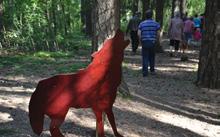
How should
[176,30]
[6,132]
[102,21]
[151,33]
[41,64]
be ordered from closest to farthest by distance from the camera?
[6,132] → [102,21] → [151,33] → [41,64] → [176,30]

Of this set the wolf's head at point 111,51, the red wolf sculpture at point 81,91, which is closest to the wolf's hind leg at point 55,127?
the red wolf sculpture at point 81,91

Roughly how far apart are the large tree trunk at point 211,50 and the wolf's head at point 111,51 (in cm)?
652

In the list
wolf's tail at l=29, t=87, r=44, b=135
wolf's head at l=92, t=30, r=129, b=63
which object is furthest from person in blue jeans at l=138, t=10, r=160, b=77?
wolf's tail at l=29, t=87, r=44, b=135

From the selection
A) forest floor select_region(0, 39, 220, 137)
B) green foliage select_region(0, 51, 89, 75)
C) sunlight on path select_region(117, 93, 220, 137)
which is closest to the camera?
forest floor select_region(0, 39, 220, 137)

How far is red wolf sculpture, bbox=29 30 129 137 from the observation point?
20.7ft

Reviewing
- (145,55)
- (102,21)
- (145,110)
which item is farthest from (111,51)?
(145,55)

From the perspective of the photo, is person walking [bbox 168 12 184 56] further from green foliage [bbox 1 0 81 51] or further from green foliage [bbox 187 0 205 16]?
green foliage [bbox 187 0 205 16]

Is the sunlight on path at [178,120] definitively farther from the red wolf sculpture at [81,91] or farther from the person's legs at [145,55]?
the person's legs at [145,55]

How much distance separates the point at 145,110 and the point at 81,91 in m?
3.76

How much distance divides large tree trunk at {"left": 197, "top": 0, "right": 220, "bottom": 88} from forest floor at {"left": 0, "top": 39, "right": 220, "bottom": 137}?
0.32 meters

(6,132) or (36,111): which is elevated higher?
(36,111)

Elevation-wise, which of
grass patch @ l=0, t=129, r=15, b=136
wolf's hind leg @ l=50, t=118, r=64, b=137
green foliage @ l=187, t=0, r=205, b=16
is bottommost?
grass patch @ l=0, t=129, r=15, b=136

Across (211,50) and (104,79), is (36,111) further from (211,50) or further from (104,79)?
(211,50)

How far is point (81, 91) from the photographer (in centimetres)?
643
